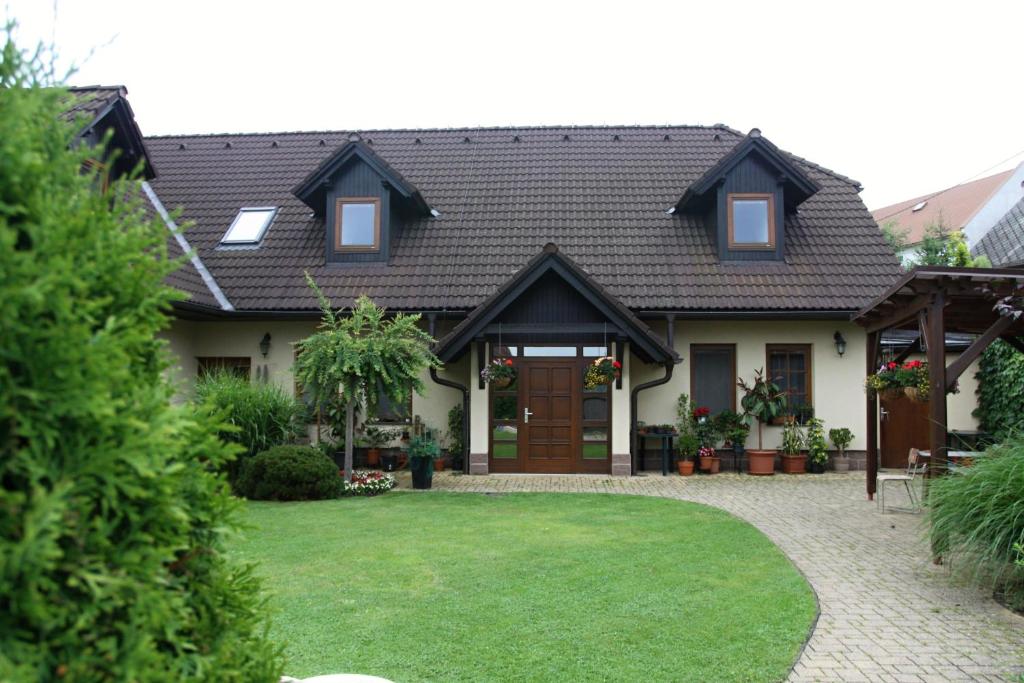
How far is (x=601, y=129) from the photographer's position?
20.9 metres

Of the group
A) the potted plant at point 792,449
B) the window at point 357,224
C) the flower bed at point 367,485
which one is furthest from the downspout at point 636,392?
the window at point 357,224

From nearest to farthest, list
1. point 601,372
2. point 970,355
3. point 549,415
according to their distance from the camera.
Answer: point 970,355, point 601,372, point 549,415

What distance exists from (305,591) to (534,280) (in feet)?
28.4

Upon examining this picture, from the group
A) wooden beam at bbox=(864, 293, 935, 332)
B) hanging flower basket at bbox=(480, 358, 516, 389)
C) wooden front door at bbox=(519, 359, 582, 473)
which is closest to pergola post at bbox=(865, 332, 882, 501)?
wooden beam at bbox=(864, 293, 935, 332)

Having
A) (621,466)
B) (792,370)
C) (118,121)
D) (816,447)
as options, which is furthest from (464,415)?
(118,121)

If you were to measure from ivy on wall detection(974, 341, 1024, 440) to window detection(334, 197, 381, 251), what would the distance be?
13.2 meters

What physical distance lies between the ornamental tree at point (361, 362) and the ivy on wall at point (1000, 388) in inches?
437

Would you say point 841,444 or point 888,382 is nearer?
point 888,382

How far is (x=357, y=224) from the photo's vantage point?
16906mm

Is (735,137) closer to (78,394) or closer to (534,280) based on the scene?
(534,280)

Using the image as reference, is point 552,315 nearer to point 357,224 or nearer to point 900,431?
point 357,224

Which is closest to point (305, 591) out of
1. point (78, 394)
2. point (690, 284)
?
point (78, 394)

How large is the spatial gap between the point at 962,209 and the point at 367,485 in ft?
133

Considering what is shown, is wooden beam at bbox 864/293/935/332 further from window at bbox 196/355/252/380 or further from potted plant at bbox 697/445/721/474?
window at bbox 196/355/252/380
